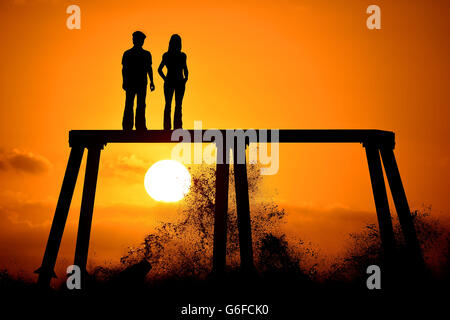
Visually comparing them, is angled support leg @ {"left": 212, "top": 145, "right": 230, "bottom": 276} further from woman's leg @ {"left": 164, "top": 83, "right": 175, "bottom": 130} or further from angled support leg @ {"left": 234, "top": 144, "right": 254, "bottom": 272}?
woman's leg @ {"left": 164, "top": 83, "right": 175, "bottom": 130}

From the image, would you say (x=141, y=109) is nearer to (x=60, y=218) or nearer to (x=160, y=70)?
(x=160, y=70)

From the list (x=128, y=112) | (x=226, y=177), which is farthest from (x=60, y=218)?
(x=226, y=177)

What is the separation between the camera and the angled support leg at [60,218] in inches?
361

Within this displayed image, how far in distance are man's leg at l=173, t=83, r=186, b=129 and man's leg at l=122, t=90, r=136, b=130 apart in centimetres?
105

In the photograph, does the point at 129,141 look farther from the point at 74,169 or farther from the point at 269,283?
the point at 269,283

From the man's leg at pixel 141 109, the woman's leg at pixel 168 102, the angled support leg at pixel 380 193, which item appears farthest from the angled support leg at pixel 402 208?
the man's leg at pixel 141 109

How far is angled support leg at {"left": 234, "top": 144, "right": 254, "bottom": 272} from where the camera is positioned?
325 inches

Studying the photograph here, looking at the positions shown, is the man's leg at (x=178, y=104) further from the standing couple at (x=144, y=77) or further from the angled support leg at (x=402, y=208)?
the angled support leg at (x=402, y=208)

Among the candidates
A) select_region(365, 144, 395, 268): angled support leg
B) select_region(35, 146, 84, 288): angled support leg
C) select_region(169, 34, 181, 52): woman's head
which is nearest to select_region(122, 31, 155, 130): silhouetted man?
select_region(169, 34, 181, 52): woman's head

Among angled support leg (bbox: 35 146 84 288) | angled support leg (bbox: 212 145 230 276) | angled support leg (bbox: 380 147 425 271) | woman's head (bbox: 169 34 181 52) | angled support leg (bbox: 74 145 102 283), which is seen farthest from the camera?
woman's head (bbox: 169 34 181 52)

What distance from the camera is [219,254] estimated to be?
26.8 feet

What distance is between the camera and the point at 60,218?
31.2 feet
